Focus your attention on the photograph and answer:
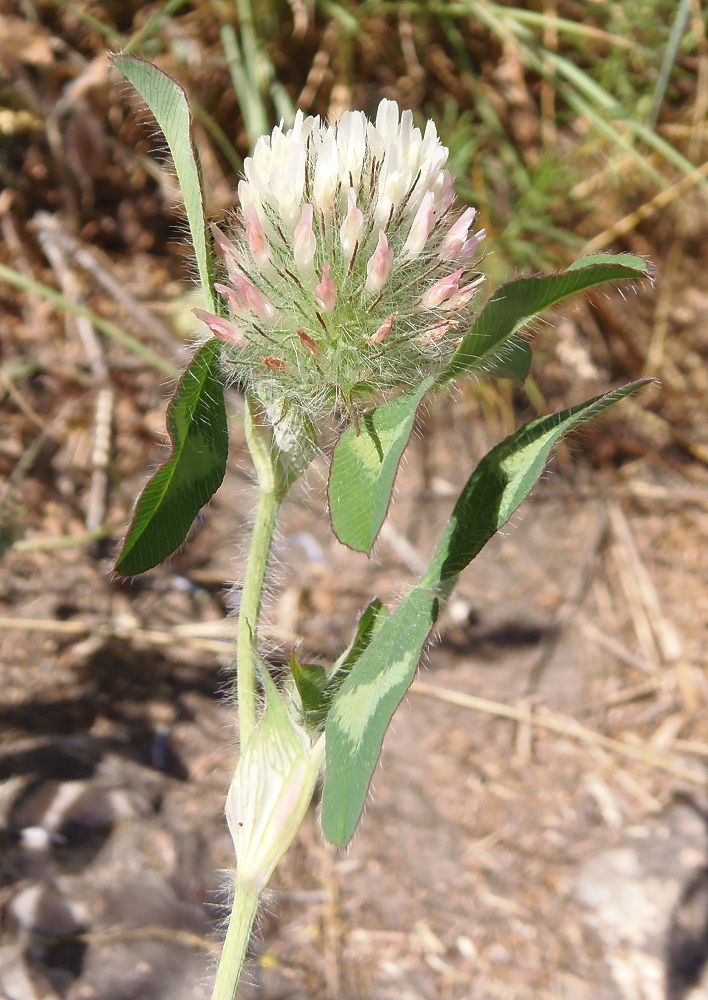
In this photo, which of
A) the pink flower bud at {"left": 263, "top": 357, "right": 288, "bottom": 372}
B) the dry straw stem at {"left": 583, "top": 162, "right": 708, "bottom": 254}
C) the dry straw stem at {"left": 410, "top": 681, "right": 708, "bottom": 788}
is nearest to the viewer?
the pink flower bud at {"left": 263, "top": 357, "right": 288, "bottom": 372}

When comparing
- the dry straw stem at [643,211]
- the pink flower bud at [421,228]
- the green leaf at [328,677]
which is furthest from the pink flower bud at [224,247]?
the dry straw stem at [643,211]

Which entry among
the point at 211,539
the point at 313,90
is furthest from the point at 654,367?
the point at 211,539

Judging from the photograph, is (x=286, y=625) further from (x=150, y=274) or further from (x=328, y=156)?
(x=328, y=156)

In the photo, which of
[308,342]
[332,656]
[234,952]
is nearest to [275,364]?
[308,342]

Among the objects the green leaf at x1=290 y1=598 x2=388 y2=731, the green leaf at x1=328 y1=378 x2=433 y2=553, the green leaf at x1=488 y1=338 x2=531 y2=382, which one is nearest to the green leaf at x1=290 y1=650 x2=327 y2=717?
the green leaf at x1=290 y1=598 x2=388 y2=731

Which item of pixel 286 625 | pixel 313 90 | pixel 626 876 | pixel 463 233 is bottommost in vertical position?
pixel 626 876

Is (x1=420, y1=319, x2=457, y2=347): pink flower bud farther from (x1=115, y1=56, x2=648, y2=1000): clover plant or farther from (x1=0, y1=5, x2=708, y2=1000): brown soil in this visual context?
(x1=0, y1=5, x2=708, y2=1000): brown soil

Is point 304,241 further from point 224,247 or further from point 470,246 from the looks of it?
point 470,246
